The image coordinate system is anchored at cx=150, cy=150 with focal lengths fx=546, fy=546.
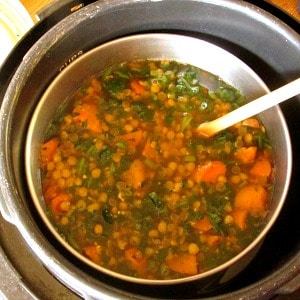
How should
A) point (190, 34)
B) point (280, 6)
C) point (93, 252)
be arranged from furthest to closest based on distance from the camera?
point (280, 6), point (190, 34), point (93, 252)

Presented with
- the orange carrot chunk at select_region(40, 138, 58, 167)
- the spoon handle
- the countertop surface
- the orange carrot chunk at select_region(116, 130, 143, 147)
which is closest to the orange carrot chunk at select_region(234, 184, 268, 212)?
the spoon handle

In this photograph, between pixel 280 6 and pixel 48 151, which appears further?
pixel 280 6

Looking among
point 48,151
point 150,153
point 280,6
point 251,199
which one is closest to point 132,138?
point 150,153

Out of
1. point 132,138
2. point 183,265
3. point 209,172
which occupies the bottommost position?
point 183,265

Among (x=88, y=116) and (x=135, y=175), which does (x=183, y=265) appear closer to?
(x=135, y=175)

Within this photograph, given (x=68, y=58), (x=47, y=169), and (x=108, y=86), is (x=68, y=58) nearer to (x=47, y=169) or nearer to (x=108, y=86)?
(x=108, y=86)

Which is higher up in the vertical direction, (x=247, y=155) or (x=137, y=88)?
(x=137, y=88)

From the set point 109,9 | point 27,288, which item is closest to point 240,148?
point 109,9

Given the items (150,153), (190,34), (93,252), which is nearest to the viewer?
(93,252)
